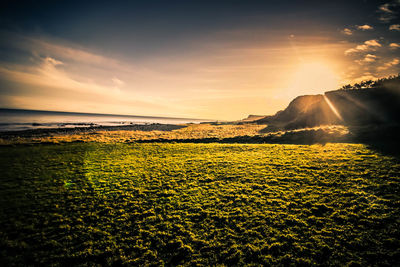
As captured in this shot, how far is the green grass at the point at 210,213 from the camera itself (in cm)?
701

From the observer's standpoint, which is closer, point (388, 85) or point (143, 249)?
point (143, 249)

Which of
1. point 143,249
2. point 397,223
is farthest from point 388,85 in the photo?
point 143,249

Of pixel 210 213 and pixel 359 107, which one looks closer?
pixel 210 213

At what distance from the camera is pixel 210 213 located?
31.5ft

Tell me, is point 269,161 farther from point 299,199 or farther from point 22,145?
point 22,145

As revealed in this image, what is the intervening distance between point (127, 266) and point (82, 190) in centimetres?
901

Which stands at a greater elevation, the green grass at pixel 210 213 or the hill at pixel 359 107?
the hill at pixel 359 107

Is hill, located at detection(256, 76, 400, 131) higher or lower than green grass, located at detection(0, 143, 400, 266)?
higher

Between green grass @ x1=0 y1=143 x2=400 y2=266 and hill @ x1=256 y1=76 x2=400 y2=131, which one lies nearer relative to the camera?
green grass @ x1=0 y1=143 x2=400 y2=266

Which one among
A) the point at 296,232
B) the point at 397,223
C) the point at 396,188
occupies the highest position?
the point at 396,188

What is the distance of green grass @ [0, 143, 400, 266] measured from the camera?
701 centimetres

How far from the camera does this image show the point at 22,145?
28.0m

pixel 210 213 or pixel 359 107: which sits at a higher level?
pixel 359 107

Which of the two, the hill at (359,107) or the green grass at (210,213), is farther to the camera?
the hill at (359,107)
